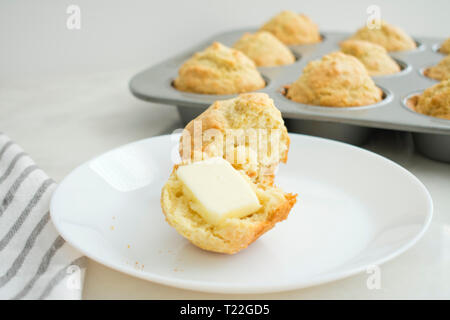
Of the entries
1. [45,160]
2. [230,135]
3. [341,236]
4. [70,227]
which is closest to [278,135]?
[230,135]

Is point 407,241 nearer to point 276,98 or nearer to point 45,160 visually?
point 276,98

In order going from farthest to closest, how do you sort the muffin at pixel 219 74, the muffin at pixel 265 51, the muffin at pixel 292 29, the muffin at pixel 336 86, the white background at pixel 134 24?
1. the white background at pixel 134 24
2. the muffin at pixel 292 29
3. the muffin at pixel 265 51
4. the muffin at pixel 219 74
5. the muffin at pixel 336 86

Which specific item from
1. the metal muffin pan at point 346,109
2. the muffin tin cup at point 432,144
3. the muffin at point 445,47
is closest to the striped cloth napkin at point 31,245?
the metal muffin pan at point 346,109

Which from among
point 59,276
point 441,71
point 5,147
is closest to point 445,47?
point 441,71

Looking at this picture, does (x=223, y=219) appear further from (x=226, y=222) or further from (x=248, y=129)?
(x=248, y=129)

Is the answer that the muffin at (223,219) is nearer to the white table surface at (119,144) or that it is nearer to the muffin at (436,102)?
the white table surface at (119,144)
